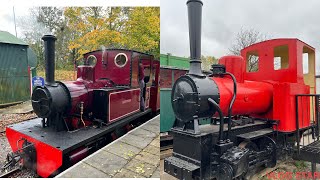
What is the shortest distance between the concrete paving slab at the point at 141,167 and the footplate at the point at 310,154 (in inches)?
77.0

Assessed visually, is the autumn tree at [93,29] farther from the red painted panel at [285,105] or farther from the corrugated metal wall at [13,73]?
the red painted panel at [285,105]

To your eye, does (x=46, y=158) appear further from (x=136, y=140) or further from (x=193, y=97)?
(x=193, y=97)

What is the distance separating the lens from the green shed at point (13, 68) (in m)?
5.79

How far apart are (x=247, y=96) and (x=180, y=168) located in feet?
4.47

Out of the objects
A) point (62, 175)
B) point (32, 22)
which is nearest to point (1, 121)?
point (32, 22)

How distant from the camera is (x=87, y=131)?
3189 mm

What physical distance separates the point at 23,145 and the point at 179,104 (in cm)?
218

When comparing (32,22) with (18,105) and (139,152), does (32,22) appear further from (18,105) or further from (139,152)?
(18,105)

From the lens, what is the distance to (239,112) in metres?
2.85

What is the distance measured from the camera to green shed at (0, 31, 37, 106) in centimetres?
579

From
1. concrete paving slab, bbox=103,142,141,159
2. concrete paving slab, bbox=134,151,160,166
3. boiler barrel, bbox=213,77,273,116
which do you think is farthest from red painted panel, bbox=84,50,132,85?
boiler barrel, bbox=213,77,273,116

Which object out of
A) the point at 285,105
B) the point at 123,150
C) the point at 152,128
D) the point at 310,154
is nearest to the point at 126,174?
the point at 123,150

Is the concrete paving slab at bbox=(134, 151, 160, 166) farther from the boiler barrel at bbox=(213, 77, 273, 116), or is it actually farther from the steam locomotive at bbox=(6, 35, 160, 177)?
the boiler barrel at bbox=(213, 77, 273, 116)

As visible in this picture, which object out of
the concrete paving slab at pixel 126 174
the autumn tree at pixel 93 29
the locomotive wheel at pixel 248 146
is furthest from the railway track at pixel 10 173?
the autumn tree at pixel 93 29
